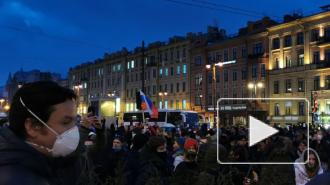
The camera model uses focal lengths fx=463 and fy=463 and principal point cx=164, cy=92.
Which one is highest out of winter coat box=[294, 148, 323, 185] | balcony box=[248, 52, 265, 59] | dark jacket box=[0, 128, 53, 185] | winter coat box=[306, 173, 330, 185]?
balcony box=[248, 52, 265, 59]

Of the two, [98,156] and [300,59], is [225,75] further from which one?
[98,156]

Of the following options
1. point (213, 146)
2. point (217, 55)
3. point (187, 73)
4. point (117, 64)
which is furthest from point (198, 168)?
point (117, 64)

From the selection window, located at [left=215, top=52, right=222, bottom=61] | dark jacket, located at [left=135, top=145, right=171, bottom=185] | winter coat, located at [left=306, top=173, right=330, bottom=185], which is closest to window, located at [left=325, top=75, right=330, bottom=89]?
window, located at [left=215, top=52, right=222, bottom=61]

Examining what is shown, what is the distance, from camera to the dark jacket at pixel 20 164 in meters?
1.59

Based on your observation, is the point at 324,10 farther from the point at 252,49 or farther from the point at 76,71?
the point at 76,71

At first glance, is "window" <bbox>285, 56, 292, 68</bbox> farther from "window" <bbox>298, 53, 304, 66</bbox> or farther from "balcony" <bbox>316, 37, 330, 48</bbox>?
"balcony" <bbox>316, 37, 330, 48</bbox>

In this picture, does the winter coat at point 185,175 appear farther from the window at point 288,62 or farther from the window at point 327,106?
the window at point 288,62

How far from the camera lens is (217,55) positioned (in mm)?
65312

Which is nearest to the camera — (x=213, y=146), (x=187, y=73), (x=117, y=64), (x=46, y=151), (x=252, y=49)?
(x=46, y=151)

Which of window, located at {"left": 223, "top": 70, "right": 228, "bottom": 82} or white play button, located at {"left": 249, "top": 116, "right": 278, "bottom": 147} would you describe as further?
window, located at {"left": 223, "top": 70, "right": 228, "bottom": 82}

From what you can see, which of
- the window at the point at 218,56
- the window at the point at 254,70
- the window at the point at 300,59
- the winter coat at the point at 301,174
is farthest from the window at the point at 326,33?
the winter coat at the point at 301,174

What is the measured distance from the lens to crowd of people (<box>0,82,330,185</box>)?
1.75 m

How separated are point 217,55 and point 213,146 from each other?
5912cm

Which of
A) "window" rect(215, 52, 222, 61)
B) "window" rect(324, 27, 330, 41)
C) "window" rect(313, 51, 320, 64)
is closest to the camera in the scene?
"window" rect(324, 27, 330, 41)
